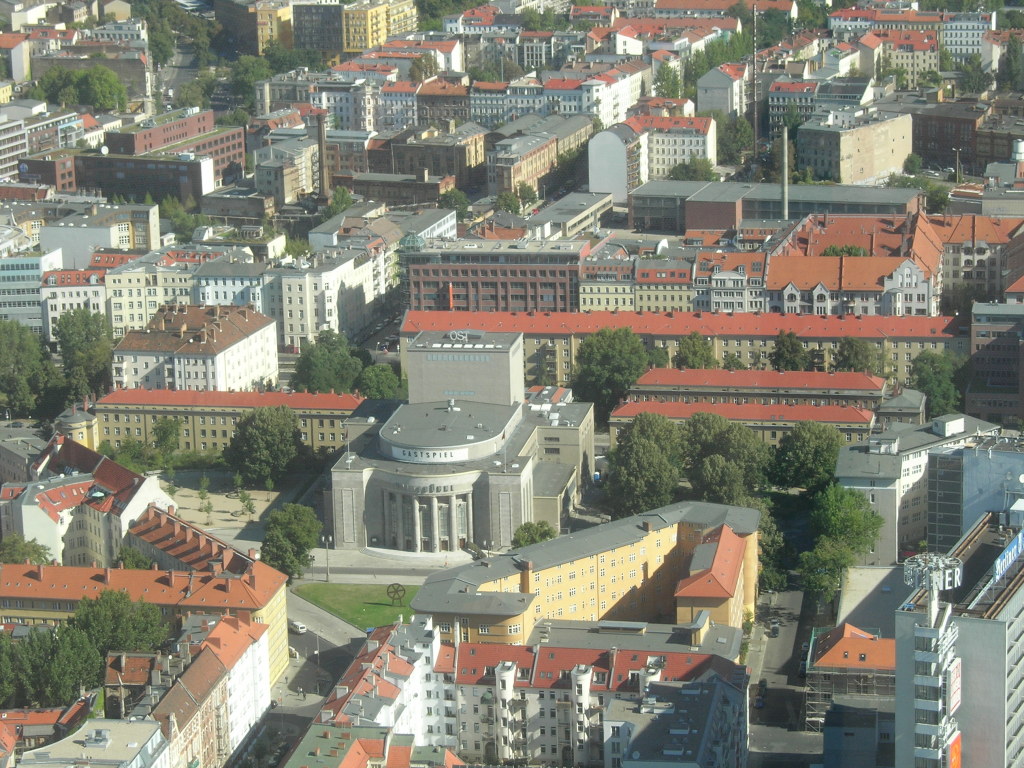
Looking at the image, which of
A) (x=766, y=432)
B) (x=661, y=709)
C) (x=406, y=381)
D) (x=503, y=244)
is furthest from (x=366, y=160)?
(x=661, y=709)

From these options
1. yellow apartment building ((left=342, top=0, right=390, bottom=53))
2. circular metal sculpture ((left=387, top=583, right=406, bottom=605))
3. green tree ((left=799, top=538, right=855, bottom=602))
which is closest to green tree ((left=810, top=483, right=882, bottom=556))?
green tree ((left=799, top=538, right=855, bottom=602))

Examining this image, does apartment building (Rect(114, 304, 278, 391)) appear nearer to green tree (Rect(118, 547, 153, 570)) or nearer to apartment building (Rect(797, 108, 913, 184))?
green tree (Rect(118, 547, 153, 570))

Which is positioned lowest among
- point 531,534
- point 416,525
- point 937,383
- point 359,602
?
point 359,602

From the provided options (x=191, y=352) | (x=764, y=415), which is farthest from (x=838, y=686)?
(x=191, y=352)

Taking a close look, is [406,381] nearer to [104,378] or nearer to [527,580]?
[104,378]

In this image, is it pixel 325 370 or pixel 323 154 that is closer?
pixel 325 370

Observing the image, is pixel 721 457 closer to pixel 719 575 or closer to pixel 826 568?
pixel 826 568
